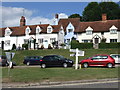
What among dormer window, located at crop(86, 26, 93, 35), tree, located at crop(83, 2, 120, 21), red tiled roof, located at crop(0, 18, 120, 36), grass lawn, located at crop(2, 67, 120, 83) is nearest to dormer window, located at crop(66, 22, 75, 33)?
red tiled roof, located at crop(0, 18, 120, 36)

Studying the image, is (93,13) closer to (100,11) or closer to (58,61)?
(100,11)

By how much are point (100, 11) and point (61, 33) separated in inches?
953

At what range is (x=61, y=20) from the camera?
59.6m

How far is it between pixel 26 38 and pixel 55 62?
34965 millimetres

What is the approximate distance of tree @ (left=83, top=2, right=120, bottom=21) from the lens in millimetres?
72062

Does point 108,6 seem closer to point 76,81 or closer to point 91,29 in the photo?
point 91,29

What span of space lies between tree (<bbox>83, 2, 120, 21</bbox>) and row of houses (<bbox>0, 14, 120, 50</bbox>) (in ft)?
55.8

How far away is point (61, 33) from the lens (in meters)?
54.8

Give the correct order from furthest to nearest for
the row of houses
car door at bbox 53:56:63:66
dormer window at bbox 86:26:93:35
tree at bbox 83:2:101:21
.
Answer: tree at bbox 83:2:101:21 → dormer window at bbox 86:26:93:35 → the row of houses → car door at bbox 53:56:63:66

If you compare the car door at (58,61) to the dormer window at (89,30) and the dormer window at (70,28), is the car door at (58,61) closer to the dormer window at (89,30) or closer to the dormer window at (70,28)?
the dormer window at (89,30)

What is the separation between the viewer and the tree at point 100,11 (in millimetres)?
72062

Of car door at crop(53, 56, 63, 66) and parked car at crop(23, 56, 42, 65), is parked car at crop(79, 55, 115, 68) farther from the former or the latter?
parked car at crop(23, 56, 42, 65)

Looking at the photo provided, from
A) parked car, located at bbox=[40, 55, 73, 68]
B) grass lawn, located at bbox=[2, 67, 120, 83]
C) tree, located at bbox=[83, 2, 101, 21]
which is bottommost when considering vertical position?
grass lawn, located at bbox=[2, 67, 120, 83]

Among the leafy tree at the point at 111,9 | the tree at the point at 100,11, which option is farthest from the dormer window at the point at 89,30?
→ the leafy tree at the point at 111,9
